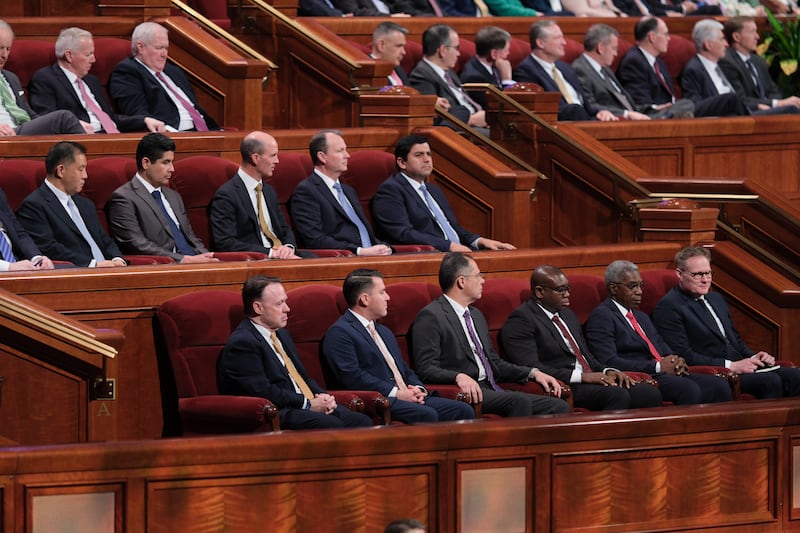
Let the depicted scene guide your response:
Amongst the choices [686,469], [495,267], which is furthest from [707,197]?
[686,469]

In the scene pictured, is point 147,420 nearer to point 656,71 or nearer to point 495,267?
point 495,267

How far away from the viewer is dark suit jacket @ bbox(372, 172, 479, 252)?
5.69 metres

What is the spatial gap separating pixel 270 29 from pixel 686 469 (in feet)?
12.0

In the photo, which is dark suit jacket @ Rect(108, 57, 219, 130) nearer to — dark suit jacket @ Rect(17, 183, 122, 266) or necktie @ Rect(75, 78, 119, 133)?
necktie @ Rect(75, 78, 119, 133)

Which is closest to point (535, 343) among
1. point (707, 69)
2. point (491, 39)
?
point (491, 39)

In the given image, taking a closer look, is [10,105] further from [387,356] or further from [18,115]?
[387,356]

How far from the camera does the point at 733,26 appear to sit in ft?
26.1

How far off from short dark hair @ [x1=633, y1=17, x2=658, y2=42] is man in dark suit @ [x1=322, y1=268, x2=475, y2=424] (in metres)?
3.28

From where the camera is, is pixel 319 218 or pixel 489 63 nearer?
pixel 319 218

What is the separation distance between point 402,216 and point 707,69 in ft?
8.40

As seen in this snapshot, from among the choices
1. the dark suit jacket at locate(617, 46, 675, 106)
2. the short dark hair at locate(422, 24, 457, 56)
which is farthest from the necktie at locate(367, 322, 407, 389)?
the dark suit jacket at locate(617, 46, 675, 106)

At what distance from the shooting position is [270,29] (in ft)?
22.9

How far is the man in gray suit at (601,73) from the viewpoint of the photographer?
7.27 m

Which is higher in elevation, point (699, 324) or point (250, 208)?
point (250, 208)
